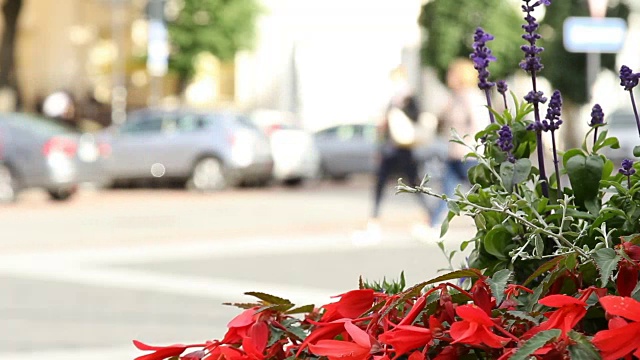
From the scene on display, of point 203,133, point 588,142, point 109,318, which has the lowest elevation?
point 109,318

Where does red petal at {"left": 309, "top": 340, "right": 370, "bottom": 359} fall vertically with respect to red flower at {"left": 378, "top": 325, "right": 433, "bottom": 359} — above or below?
below

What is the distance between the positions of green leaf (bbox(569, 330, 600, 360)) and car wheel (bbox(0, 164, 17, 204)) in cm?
1879

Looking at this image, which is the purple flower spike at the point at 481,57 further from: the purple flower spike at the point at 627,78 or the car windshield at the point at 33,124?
the car windshield at the point at 33,124

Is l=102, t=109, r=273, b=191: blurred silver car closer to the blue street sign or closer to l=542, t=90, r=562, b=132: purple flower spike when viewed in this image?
the blue street sign

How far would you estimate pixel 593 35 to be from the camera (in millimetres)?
19859

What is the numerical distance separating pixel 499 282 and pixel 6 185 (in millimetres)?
18600

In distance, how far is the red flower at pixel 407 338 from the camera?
166 centimetres

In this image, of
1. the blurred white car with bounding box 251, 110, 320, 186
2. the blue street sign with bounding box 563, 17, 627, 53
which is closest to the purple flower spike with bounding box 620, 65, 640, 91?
the blue street sign with bounding box 563, 17, 627, 53

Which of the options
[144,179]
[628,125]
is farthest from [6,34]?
[628,125]

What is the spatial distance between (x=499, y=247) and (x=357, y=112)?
3849cm

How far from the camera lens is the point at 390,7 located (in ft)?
131

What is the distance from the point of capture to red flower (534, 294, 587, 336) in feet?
5.36

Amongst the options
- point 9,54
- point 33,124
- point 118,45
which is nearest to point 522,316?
point 33,124

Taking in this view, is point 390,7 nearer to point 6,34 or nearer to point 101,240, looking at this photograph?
point 6,34
